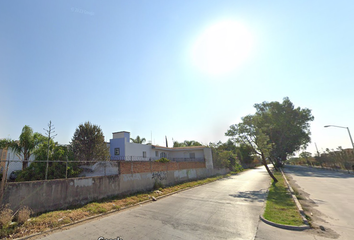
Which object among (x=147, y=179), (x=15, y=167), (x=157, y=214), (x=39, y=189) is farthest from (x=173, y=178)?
(x=15, y=167)

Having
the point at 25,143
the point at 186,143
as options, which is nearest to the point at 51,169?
the point at 25,143

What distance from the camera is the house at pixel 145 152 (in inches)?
1014

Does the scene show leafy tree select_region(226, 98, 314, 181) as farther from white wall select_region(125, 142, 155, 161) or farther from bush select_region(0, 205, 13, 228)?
bush select_region(0, 205, 13, 228)

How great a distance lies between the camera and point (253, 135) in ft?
64.1

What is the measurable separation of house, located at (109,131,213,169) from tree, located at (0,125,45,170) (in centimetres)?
919

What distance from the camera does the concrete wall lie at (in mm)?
7273

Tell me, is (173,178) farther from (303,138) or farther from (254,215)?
(303,138)

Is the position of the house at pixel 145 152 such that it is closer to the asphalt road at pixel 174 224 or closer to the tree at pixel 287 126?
the asphalt road at pixel 174 224

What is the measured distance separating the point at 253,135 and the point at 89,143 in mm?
20785

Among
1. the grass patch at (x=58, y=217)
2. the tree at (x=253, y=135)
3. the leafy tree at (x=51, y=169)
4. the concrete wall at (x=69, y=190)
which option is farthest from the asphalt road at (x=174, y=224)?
the tree at (x=253, y=135)

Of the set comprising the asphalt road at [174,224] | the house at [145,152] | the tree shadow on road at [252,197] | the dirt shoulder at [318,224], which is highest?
the house at [145,152]

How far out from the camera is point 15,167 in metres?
18.2

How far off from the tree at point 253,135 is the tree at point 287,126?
27745 mm

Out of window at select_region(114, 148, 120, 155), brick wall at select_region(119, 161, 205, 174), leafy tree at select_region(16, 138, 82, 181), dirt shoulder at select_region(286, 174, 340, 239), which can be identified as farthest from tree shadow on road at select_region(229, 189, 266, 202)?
window at select_region(114, 148, 120, 155)
